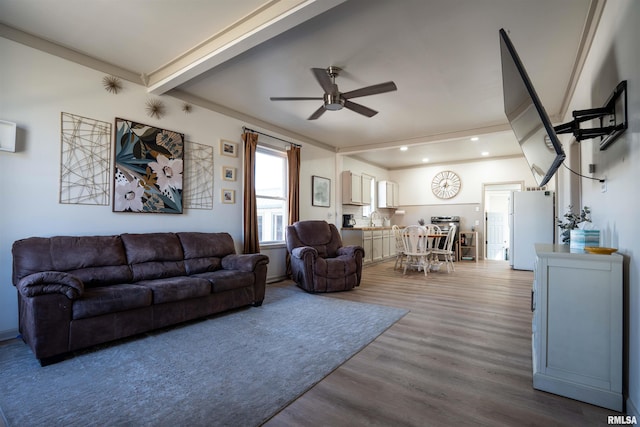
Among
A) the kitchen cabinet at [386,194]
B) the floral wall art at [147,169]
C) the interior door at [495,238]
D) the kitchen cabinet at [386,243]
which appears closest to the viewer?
the floral wall art at [147,169]

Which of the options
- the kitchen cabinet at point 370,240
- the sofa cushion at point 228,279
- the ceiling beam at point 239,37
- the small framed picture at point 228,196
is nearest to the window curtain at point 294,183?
the small framed picture at point 228,196

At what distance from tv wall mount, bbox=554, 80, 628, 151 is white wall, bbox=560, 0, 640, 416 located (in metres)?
0.05

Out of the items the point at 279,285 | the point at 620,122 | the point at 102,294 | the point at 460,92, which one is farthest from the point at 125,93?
the point at 620,122

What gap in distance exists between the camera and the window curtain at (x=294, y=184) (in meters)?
5.50

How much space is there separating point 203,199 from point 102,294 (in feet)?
6.34

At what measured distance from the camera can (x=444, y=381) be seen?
196 cm

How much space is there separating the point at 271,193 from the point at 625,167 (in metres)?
4.49

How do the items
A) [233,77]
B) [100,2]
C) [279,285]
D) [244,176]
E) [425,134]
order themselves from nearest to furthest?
1. [100,2]
2. [233,77]
3. [244,176]
4. [279,285]
5. [425,134]

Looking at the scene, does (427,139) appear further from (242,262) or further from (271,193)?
(242,262)

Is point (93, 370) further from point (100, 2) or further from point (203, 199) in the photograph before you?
point (100, 2)

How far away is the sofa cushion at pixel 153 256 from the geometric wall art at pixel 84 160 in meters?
0.56

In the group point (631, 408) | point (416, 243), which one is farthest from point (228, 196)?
point (631, 408)

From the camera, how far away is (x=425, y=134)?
230 inches

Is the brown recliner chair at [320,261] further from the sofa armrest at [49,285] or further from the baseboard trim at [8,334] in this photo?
the baseboard trim at [8,334]
